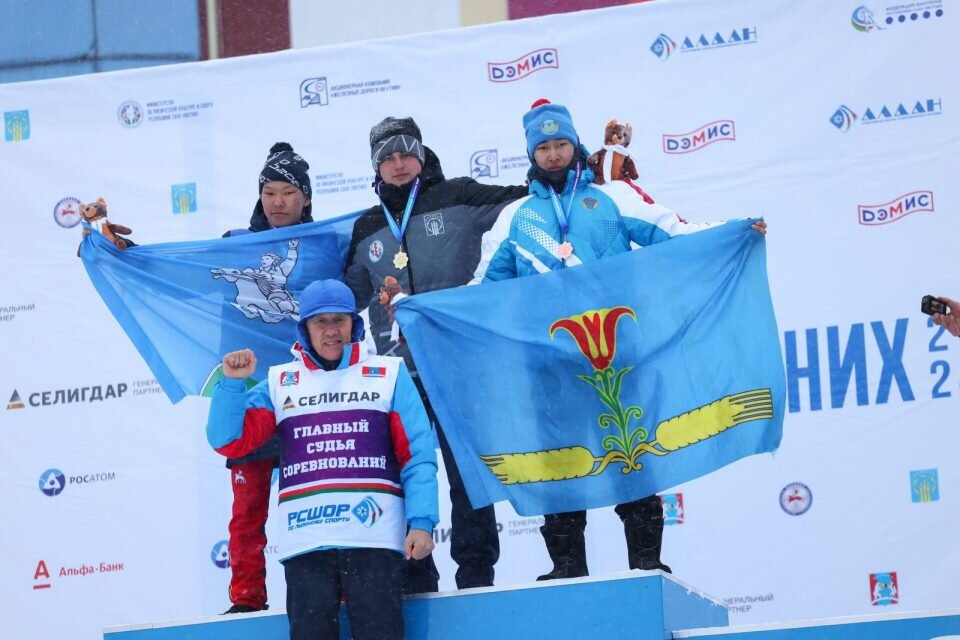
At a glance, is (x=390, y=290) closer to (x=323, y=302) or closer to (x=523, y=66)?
(x=323, y=302)

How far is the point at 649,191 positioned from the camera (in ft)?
19.8

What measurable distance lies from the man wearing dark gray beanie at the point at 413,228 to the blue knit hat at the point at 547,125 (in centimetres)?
19

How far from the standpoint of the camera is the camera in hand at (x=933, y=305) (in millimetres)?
3840

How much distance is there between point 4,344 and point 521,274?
3247 mm

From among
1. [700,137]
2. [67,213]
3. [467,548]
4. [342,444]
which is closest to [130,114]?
[67,213]

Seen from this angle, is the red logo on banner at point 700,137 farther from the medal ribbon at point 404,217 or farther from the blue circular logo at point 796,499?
the medal ribbon at point 404,217

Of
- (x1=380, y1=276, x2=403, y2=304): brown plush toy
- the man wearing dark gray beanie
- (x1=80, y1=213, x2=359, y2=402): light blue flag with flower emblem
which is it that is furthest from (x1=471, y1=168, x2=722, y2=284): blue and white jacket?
(x1=80, y1=213, x2=359, y2=402): light blue flag with flower emblem

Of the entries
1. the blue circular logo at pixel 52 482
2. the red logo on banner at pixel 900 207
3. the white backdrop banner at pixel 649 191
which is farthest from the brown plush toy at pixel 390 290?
the blue circular logo at pixel 52 482

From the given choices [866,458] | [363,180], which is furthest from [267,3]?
[866,458]

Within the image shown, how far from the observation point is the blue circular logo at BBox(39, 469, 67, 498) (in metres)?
6.35

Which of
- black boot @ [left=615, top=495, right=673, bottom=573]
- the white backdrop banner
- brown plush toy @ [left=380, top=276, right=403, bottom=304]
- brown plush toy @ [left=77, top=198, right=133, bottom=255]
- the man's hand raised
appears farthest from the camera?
the white backdrop banner

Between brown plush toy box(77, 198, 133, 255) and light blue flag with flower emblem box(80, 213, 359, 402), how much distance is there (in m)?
0.03

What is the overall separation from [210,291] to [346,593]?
5.70ft

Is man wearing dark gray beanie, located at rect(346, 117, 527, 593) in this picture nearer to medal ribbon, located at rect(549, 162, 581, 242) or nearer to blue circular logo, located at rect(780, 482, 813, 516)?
medal ribbon, located at rect(549, 162, 581, 242)
